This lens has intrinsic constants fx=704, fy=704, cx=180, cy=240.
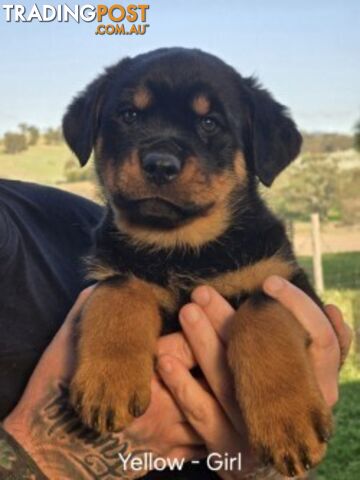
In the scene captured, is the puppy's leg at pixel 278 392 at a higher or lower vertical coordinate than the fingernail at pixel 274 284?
lower

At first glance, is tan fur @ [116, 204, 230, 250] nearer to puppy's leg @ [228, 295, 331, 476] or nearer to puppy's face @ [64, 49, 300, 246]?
puppy's face @ [64, 49, 300, 246]

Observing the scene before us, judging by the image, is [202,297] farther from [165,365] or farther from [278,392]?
[278,392]

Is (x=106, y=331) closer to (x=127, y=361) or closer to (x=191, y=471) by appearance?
(x=127, y=361)

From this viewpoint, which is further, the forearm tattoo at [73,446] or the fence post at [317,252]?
the fence post at [317,252]

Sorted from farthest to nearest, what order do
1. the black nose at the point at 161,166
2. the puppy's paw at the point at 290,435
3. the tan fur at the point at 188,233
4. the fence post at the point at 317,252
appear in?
the fence post at the point at 317,252 → the tan fur at the point at 188,233 → the black nose at the point at 161,166 → the puppy's paw at the point at 290,435

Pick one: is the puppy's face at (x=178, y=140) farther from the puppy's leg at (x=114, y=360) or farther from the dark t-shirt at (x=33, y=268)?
the puppy's leg at (x=114, y=360)

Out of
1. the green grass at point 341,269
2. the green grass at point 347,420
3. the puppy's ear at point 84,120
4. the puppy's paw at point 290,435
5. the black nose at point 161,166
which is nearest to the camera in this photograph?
the puppy's paw at point 290,435

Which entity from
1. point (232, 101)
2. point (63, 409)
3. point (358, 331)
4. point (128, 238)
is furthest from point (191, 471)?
point (358, 331)

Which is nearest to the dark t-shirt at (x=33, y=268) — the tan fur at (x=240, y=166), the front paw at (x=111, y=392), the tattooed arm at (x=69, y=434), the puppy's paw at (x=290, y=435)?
the tattooed arm at (x=69, y=434)
